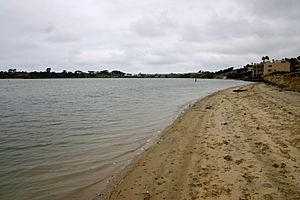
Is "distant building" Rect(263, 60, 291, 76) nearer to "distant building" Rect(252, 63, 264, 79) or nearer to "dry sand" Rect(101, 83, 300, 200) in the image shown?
"distant building" Rect(252, 63, 264, 79)

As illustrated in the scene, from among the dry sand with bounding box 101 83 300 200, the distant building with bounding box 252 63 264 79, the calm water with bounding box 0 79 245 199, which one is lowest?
the calm water with bounding box 0 79 245 199

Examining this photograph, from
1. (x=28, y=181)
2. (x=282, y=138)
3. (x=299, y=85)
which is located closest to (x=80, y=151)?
(x=28, y=181)

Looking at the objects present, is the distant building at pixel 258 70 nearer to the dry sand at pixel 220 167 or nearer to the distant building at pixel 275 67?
the distant building at pixel 275 67

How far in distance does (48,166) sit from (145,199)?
15.7 feet

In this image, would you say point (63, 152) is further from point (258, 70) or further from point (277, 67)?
point (258, 70)

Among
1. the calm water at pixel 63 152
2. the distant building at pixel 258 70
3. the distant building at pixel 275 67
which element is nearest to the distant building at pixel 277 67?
the distant building at pixel 275 67

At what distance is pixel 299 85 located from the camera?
43.7m

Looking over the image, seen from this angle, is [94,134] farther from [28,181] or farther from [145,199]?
[145,199]

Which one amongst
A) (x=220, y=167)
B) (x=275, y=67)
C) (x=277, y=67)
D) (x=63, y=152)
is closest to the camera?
(x=220, y=167)

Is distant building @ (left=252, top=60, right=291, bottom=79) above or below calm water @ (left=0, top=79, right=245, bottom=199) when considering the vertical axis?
above

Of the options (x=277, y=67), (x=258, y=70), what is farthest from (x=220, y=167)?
(x=258, y=70)

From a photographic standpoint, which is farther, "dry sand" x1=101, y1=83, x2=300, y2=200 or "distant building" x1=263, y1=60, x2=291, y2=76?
"distant building" x1=263, y1=60, x2=291, y2=76

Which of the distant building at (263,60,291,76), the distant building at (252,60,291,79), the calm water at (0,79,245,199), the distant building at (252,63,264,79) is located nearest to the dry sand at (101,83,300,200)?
the calm water at (0,79,245,199)

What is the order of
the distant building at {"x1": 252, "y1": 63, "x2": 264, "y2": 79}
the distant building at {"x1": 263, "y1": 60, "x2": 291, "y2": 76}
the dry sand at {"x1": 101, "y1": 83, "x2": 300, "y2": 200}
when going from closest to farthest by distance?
the dry sand at {"x1": 101, "y1": 83, "x2": 300, "y2": 200}, the distant building at {"x1": 263, "y1": 60, "x2": 291, "y2": 76}, the distant building at {"x1": 252, "y1": 63, "x2": 264, "y2": 79}
